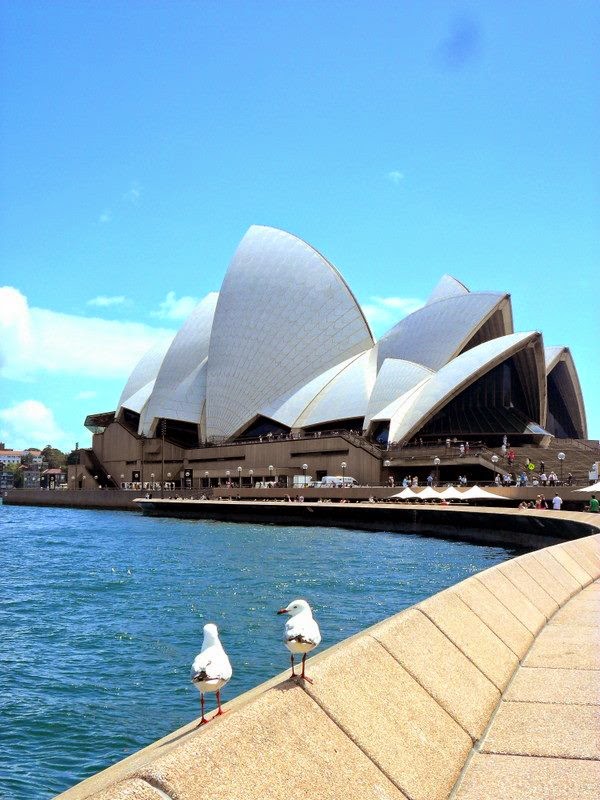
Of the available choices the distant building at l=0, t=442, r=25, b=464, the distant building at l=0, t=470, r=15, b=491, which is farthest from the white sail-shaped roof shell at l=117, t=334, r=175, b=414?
the distant building at l=0, t=442, r=25, b=464

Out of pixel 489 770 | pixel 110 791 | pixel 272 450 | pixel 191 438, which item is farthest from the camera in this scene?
pixel 191 438

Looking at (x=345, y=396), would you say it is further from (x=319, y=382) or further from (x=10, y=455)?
(x=10, y=455)

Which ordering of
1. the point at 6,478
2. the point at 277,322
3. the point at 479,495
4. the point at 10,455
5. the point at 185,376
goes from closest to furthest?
the point at 479,495, the point at 277,322, the point at 185,376, the point at 6,478, the point at 10,455

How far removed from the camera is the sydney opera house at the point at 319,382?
47.6 metres

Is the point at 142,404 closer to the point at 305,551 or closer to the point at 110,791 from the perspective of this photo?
the point at 305,551

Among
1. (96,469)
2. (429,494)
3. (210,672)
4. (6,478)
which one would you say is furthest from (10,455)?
(210,672)

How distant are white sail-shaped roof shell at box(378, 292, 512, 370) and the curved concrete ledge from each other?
1779 inches

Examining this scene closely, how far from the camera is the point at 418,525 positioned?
1210 inches

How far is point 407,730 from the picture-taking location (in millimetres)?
3312

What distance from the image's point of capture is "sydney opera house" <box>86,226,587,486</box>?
47.6 metres

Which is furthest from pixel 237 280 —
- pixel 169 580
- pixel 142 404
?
pixel 169 580

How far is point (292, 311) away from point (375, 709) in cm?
5319

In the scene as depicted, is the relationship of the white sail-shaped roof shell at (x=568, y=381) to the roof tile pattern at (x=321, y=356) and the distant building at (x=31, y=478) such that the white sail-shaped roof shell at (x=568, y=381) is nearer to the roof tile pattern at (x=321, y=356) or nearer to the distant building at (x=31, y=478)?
the roof tile pattern at (x=321, y=356)

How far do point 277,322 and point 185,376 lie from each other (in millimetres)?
12320
